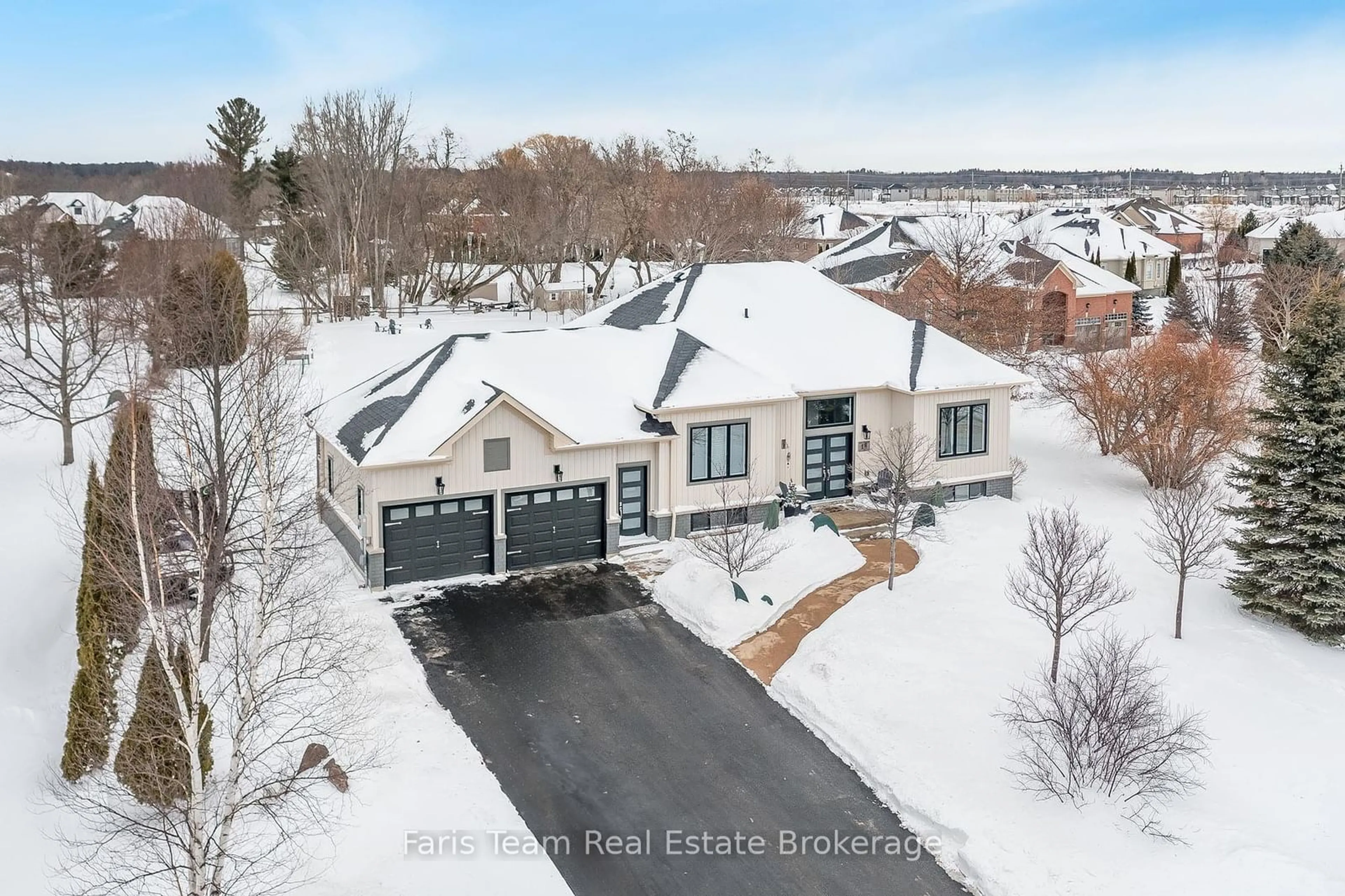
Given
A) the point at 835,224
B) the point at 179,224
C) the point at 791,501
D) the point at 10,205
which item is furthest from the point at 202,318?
the point at 835,224

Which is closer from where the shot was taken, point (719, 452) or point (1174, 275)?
point (719, 452)

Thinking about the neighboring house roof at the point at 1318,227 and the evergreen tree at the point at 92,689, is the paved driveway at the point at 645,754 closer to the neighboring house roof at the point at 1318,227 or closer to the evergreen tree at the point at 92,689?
the evergreen tree at the point at 92,689

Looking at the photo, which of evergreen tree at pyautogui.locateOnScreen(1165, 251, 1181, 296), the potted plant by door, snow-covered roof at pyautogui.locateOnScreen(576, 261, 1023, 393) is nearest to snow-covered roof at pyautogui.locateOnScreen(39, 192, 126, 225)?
snow-covered roof at pyautogui.locateOnScreen(576, 261, 1023, 393)

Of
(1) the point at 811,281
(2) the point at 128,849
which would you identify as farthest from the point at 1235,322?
(2) the point at 128,849

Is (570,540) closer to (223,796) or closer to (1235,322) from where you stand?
(223,796)

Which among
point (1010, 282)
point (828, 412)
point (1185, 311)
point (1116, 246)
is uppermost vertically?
point (1116, 246)

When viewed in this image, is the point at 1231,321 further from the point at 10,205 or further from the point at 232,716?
the point at 10,205
